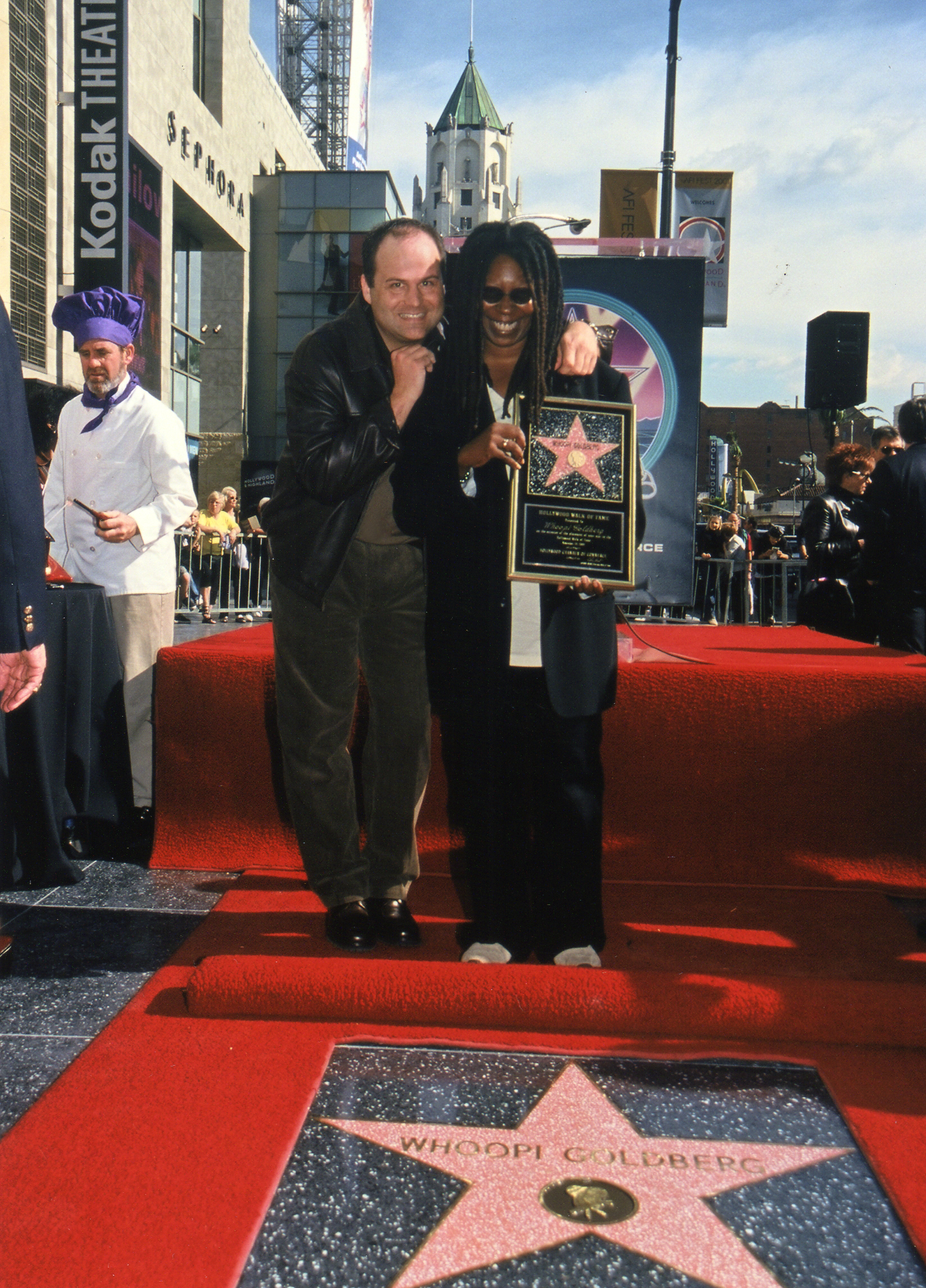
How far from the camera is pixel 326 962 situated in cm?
254

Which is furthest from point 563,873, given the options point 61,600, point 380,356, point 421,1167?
point 61,600

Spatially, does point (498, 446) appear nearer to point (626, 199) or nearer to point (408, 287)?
point (408, 287)

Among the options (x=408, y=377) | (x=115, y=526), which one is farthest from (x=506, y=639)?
(x=115, y=526)

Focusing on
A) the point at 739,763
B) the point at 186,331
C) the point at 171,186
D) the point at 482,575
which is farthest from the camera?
the point at 186,331

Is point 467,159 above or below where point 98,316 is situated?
above

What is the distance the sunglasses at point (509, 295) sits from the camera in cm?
251

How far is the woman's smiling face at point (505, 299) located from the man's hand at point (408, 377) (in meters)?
0.16

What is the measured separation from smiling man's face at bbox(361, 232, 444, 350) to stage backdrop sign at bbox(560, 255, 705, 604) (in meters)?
2.92

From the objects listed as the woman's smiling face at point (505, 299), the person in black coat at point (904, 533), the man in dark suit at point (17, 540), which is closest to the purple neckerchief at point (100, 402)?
the man in dark suit at point (17, 540)

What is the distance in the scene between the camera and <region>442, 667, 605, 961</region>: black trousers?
2.68 metres

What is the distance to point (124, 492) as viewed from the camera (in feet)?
13.4

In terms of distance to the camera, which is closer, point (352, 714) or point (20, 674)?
point (20, 674)

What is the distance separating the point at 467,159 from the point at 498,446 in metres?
123

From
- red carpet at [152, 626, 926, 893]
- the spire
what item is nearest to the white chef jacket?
red carpet at [152, 626, 926, 893]
